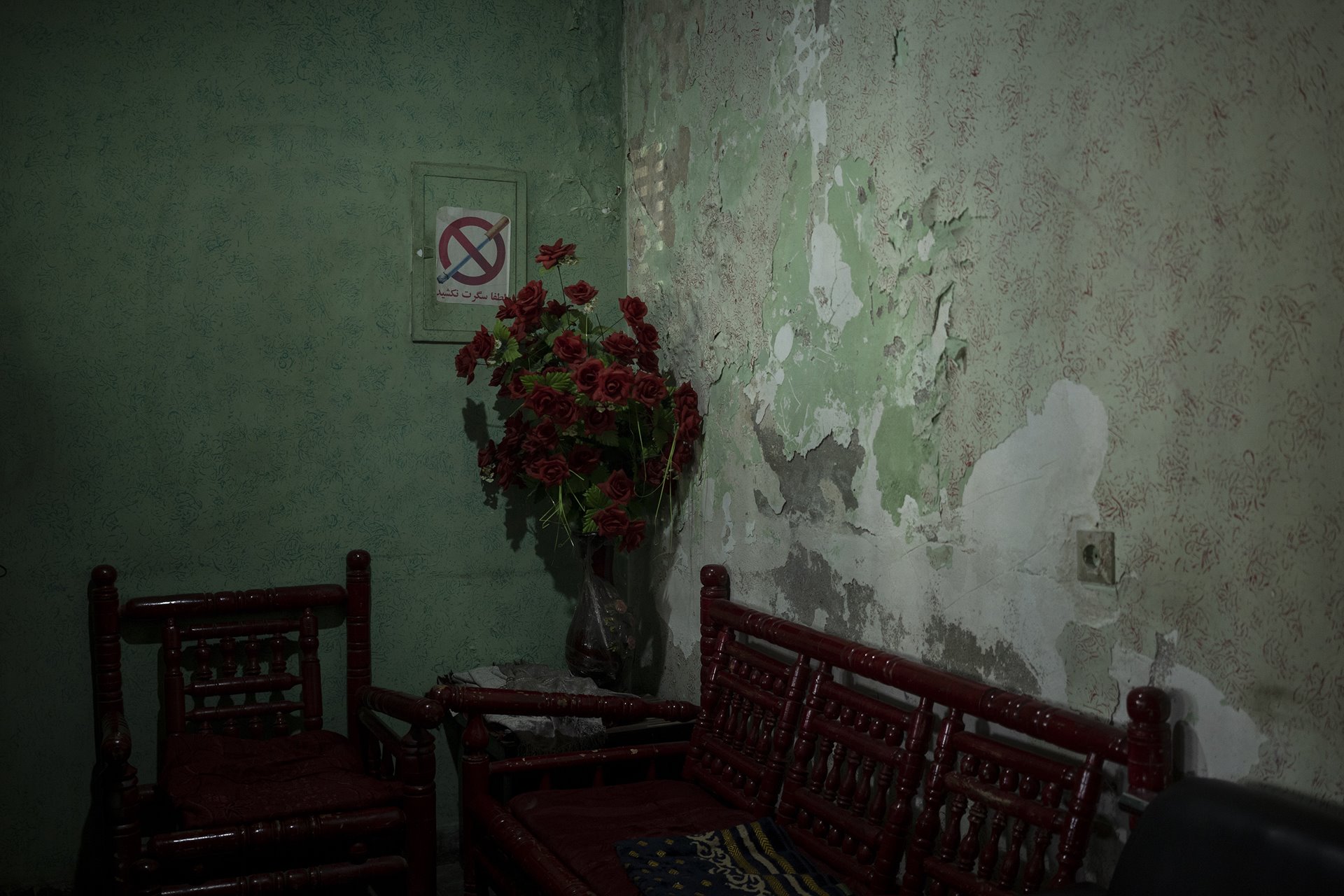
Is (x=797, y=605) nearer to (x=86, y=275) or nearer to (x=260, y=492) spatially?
(x=260, y=492)

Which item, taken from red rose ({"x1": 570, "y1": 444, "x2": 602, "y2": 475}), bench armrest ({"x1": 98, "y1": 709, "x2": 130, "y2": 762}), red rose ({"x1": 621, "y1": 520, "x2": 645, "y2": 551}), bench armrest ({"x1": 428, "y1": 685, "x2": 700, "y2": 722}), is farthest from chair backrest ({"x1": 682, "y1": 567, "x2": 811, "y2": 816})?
bench armrest ({"x1": 98, "y1": 709, "x2": 130, "y2": 762})

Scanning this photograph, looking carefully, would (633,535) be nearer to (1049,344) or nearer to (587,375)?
(587,375)

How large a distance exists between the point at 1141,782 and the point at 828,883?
776mm

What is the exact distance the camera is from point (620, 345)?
127 inches

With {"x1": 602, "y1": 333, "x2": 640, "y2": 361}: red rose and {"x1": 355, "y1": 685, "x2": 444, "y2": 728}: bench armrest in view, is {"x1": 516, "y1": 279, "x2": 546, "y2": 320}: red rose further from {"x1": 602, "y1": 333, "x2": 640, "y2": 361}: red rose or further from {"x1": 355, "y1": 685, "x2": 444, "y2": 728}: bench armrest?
{"x1": 355, "y1": 685, "x2": 444, "y2": 728}: bench armrest

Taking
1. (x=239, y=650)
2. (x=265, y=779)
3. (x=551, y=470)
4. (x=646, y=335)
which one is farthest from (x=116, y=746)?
(x=646, y=335)

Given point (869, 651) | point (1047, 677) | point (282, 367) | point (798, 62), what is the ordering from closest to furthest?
point (1047, 677), point (869, 651), point (798, 62), point (282, 367)

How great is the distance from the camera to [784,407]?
9.26 feet

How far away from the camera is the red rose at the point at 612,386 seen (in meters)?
3.08

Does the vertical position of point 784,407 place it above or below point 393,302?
below

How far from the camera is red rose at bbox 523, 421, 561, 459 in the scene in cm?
319

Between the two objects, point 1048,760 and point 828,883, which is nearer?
point 1048,760

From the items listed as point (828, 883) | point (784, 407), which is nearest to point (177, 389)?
point (784, 407)

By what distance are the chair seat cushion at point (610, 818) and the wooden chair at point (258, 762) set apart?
36 cm
